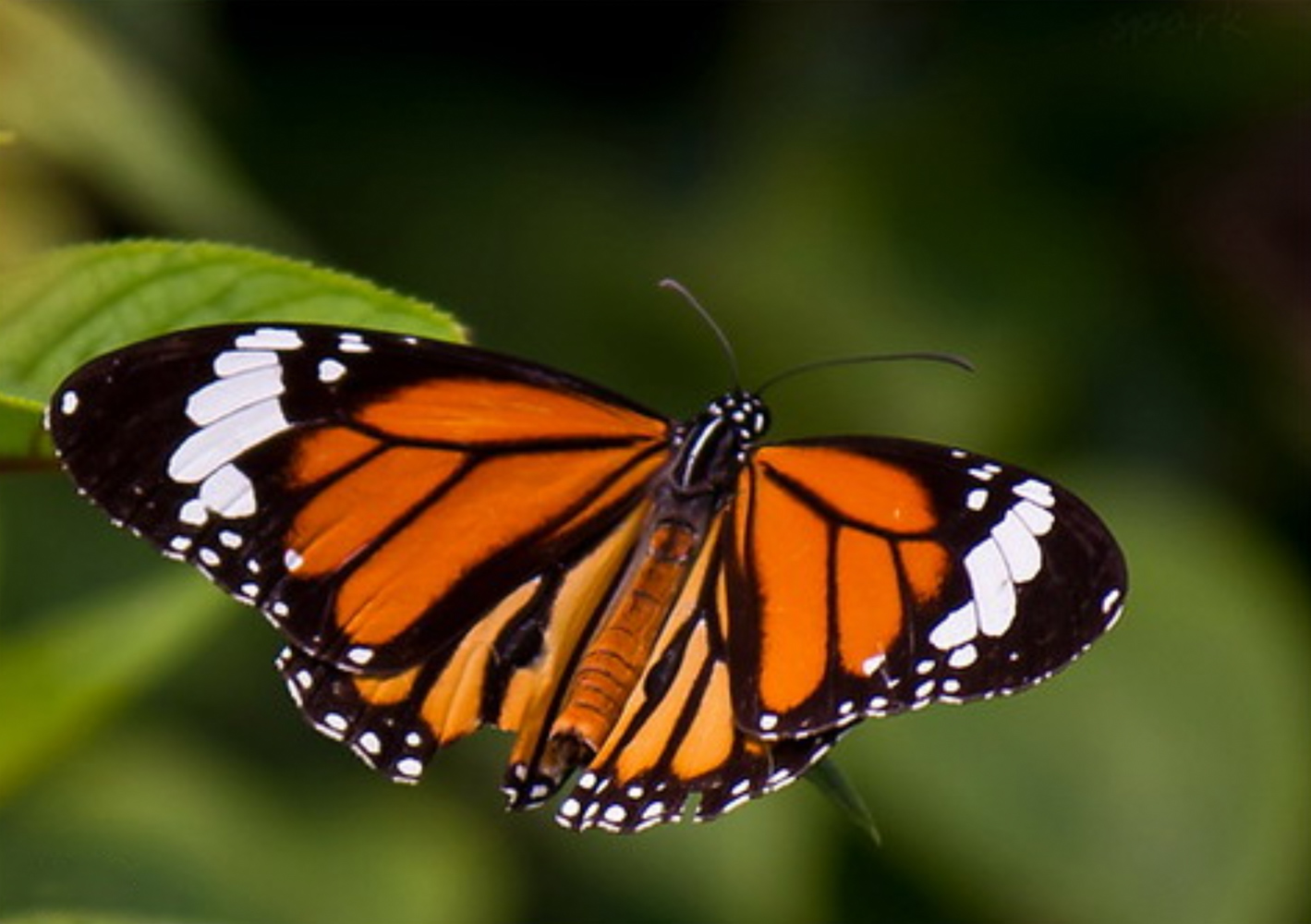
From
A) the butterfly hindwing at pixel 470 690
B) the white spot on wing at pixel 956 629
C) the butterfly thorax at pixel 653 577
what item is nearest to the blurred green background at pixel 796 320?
the butterfly hindwing at pixel 470 690

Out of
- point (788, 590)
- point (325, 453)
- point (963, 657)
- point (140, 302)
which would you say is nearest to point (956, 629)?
point (963, 657)

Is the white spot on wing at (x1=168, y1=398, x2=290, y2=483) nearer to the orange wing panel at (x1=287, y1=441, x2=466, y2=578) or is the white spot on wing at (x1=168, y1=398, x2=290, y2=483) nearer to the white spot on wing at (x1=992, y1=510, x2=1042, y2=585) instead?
the orange wing panel at (x1=287, y1=441, x2=466, y2=578)

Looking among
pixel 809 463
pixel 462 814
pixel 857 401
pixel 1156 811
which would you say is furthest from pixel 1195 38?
pixel 809 463

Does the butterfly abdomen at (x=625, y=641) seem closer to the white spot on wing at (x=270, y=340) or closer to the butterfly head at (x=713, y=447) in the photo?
the butterfly head at (x=713, y=447)

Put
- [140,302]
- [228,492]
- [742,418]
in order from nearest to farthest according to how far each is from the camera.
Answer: [140,302]
[228,492]
[742,418]

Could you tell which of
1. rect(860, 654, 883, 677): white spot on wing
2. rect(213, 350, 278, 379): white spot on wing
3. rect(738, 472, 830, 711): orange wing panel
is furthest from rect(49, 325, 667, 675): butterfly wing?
rect(860, 654, 883, 677): white spot on wing

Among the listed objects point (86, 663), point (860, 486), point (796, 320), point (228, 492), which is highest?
point (796, 320)

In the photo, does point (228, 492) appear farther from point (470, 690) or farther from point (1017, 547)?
point (1017, 547)
